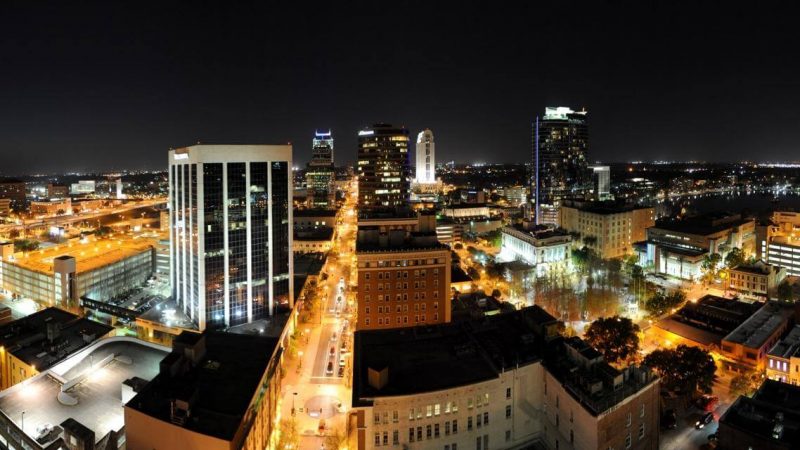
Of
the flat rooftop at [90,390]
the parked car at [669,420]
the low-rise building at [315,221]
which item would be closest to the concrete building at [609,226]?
the low-rise building at [315,221]

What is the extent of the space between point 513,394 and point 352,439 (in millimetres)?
7955

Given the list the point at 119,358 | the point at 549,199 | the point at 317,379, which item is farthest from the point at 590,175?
the point at 119,358

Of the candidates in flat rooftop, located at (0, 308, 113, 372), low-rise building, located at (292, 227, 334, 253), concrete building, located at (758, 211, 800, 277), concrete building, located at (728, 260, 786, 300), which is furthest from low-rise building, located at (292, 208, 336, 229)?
concrete building, located at (758, 211, 800, 277)

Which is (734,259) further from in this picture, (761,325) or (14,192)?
(14,192)

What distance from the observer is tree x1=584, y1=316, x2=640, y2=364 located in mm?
29906

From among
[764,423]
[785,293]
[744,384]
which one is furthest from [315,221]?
[764,423]

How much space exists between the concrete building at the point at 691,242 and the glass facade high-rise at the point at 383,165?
4382 cm

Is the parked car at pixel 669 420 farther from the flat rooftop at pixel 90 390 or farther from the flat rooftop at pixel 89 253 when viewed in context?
the flat rooftop at pixel 89 253

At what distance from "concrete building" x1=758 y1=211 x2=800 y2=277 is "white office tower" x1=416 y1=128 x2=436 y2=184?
90807mm

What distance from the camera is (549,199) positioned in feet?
340

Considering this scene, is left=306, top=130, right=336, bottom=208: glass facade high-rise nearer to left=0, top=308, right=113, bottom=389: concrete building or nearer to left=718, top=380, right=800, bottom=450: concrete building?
left=0, top=308, right=113, bottom=389: concrete building

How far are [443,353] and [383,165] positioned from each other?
232 feet

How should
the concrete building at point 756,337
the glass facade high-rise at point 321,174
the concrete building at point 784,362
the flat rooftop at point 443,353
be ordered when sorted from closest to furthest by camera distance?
the flat rooftop at point 443,353 < the concrete building at point 784,362 < the concrete building at point 756,337 < the glass facade high-rise at point 321,174

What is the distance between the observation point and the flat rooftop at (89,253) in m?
44.9
